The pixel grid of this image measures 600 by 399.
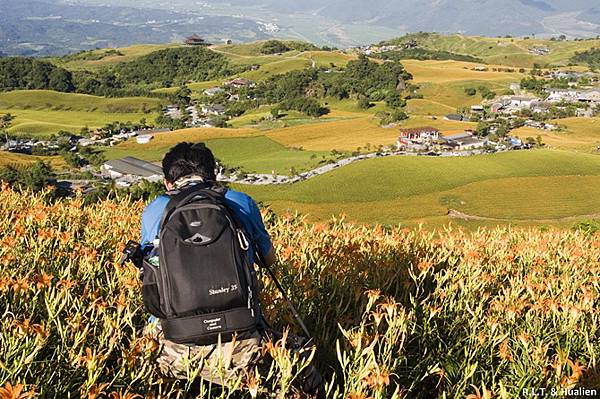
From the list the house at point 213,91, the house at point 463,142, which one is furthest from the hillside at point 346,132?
the house at point 463,142

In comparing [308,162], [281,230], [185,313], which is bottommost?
[308,162]

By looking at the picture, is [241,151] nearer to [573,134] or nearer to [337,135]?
[337,135]

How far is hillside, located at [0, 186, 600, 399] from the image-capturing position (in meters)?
1.53

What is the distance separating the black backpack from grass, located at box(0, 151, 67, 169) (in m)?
41.0

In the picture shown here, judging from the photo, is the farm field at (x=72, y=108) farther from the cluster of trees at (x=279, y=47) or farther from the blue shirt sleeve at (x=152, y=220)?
the blue shirt sleeve at (x=152, y=220)

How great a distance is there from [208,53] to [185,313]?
11235cm

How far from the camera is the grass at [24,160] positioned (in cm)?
3812

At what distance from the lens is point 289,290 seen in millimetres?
2615

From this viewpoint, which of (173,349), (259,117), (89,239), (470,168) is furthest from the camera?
(259,117)

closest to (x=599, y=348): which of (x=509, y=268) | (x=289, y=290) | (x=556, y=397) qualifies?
(x=556, y=397)

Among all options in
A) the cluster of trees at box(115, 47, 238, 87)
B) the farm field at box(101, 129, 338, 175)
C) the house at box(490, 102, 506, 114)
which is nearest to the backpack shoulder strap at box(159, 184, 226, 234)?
the farm field at box(101, 129, 338, 175)

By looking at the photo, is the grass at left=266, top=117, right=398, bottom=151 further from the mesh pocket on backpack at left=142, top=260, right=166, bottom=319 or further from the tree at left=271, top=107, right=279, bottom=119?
the mesh pocket on backpack at left=142, top=260, right=166, bottom=319

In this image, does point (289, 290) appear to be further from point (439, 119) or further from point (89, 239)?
point (439, 119)

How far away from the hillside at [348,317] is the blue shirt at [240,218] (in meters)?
0.28
